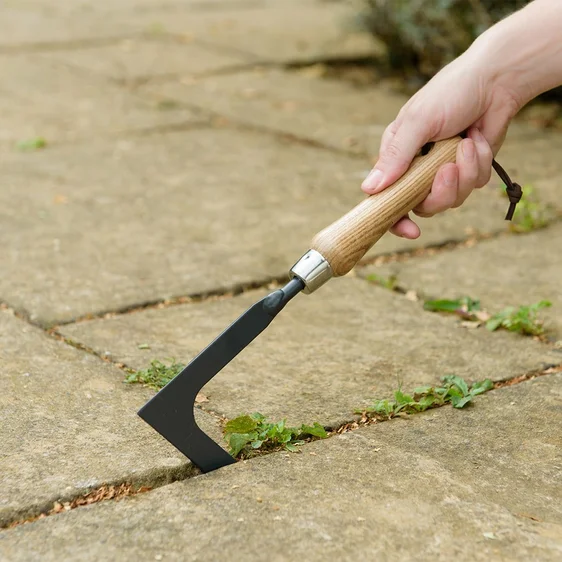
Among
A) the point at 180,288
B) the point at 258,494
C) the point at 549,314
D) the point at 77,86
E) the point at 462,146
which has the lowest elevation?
the point at 549,314

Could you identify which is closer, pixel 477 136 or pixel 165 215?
pixel 477 136

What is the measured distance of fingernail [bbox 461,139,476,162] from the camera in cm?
194

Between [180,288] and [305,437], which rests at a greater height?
[180,288]

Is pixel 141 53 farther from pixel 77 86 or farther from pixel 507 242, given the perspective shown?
pixel 507 242

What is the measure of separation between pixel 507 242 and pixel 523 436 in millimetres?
1247

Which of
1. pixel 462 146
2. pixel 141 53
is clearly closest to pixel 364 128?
pixel 141 53

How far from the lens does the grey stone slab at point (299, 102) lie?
→ 167 inches

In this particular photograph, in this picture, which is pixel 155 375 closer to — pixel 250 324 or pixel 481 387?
pixel 250 324

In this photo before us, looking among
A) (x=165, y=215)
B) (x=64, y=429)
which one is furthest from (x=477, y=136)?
(x=165, y=215)

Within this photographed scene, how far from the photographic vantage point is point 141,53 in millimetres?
5477

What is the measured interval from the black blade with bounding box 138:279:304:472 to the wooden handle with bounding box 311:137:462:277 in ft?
0.33

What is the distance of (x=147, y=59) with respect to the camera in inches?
210

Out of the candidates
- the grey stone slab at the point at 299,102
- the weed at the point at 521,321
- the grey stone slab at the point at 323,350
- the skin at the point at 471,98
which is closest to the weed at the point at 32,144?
the grey stone slab at the point at 299,102

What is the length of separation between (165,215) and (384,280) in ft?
2.64
